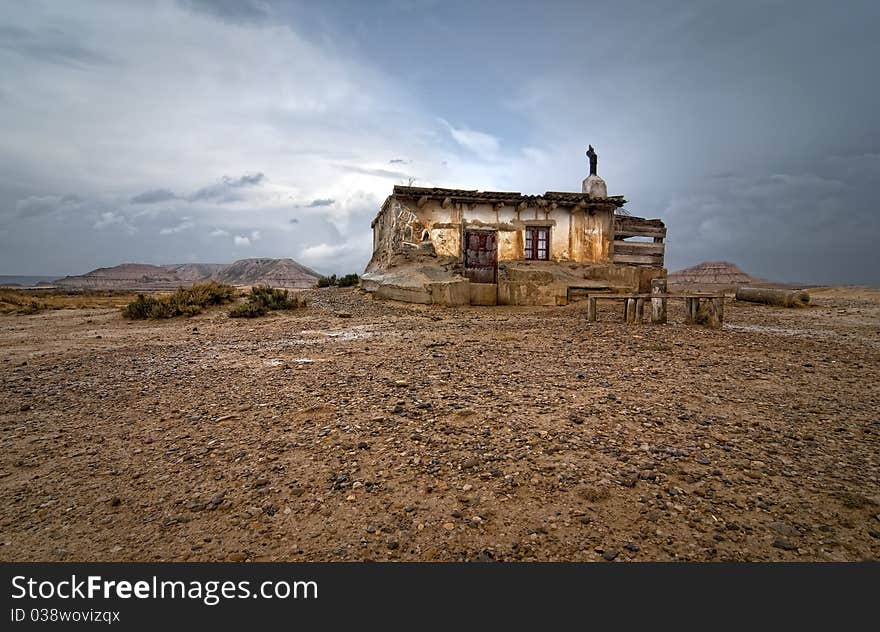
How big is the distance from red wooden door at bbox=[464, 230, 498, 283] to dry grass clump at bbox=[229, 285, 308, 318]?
22.3ft

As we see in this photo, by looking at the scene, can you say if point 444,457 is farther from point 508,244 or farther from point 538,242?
point 538,242

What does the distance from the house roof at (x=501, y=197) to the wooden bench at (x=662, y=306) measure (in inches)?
313

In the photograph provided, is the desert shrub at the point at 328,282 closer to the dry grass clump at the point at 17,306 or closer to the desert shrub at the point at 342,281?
the desert shrub at the point at 342,281

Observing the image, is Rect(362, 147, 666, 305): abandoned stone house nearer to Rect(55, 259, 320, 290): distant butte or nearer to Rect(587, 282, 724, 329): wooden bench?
Rect(587, 282, 724, 329): wooden bench

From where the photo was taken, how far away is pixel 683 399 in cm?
400

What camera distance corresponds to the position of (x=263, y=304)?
12.0 meters

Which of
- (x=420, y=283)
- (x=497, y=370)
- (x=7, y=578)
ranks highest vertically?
(x=420, y=283)

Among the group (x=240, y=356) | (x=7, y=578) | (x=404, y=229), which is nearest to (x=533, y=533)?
(x=7, y=578)

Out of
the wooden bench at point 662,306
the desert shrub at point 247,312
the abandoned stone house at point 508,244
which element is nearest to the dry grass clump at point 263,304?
the desert shrub at point 247,312

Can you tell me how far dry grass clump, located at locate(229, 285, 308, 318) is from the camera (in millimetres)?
11203

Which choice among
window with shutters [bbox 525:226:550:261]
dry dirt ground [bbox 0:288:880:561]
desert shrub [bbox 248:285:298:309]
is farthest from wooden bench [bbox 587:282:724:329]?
desert shrub [bbox 248:285:298:309]

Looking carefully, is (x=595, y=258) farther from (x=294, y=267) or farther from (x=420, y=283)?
(x=294, y=267)

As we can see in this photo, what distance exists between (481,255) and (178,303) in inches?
422

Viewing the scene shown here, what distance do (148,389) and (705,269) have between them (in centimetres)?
4034
